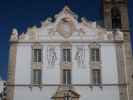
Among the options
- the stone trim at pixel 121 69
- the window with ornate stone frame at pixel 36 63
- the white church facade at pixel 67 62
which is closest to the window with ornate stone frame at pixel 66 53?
the white church facade at pixel 67 62

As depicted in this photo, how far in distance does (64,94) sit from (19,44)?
7288 mm

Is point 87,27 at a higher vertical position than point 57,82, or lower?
higher

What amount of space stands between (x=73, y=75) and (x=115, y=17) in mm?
9253

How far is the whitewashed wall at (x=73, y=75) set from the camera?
30219mm

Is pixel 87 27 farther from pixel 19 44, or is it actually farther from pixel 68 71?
pixel 19 44

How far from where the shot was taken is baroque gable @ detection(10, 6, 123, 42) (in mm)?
32531

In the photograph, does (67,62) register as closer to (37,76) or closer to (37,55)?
(37,55)

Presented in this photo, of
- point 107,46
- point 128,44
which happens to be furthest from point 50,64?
point 128,44

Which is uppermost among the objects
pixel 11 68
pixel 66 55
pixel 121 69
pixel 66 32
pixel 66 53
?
pixel 66 32

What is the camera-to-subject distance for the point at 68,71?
3125 cm

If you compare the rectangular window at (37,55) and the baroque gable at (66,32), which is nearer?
the rectangular window at (37,55)

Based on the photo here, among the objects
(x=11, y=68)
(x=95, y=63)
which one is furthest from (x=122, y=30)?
(x=11, y=68)

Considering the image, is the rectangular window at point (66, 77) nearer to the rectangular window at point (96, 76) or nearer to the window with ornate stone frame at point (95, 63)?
the window with ornate stone frame at point (95, 63)

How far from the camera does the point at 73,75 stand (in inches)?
1220
